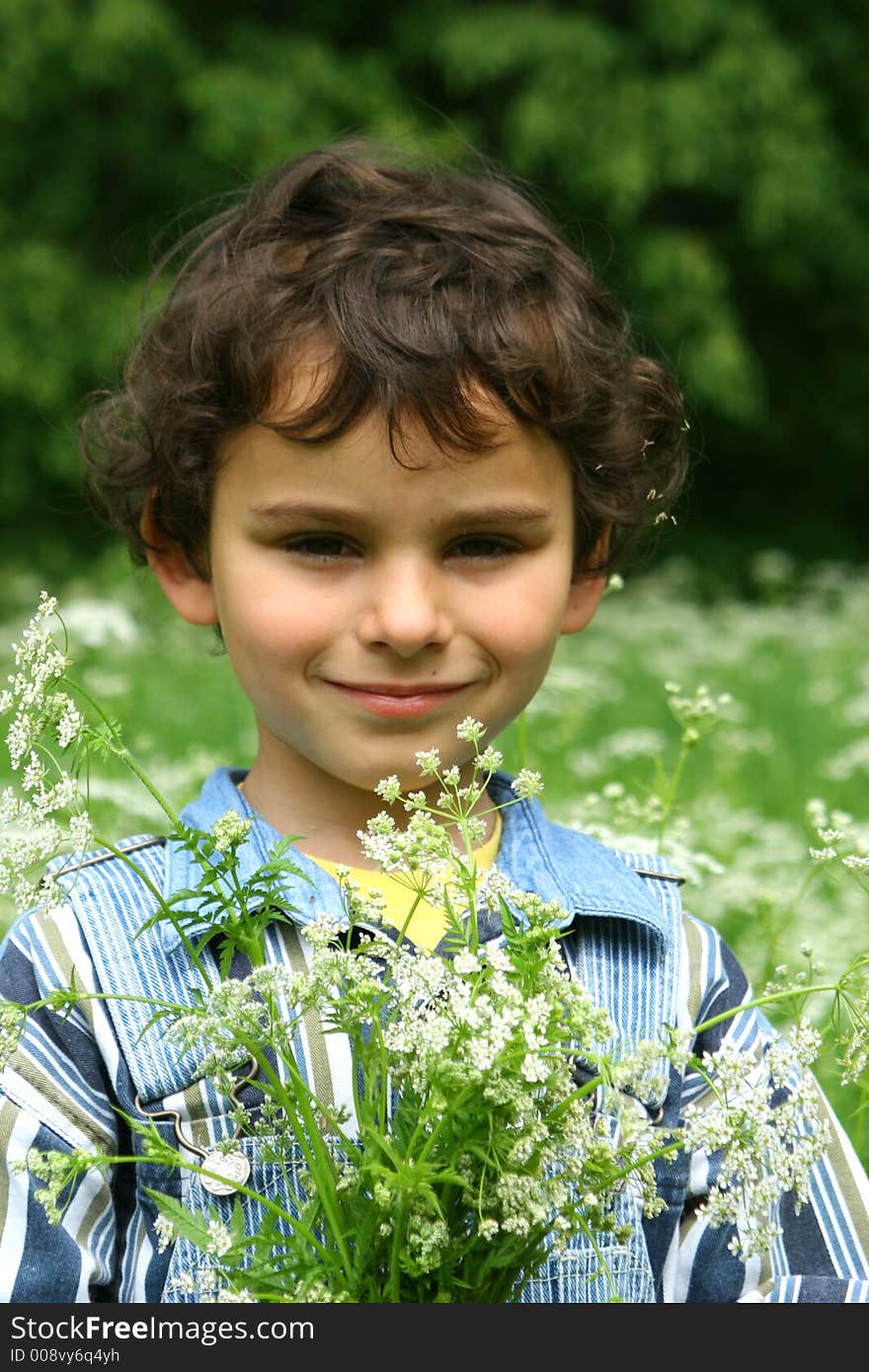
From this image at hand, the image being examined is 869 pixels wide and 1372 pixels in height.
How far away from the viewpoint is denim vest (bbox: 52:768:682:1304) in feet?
6.27

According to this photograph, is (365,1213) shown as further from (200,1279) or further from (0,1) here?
(0,1)

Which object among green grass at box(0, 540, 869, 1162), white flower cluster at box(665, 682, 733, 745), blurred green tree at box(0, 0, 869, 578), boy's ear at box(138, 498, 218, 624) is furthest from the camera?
blurred green tree at box(0, 0, 869, 578)

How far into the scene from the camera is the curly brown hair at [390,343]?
6.95 ft

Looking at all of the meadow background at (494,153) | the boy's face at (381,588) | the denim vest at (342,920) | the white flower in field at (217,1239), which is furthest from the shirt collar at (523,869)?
the meadow background at (494,153)

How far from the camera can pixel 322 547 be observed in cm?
212

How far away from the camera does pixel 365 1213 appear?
152cm

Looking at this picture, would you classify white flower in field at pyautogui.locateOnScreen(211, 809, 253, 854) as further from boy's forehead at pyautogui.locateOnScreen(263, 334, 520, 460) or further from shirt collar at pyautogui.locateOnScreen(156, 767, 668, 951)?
boy's forehead at pyautogui.locateOnScreen(263, 334, 520, 460)

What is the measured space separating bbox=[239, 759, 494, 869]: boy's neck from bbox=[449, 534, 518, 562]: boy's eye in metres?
0.32

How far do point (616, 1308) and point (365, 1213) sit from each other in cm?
30

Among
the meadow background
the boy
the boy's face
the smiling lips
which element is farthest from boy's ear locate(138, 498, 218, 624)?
the meadow background

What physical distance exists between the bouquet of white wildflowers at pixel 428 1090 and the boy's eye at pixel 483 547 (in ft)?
1.93

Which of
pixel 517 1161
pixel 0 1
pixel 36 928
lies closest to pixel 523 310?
pixel 36 928

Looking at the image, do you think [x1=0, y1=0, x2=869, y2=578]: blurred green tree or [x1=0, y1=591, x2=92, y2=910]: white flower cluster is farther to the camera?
[x1=0, y1=0, x2=869, y2=578]: blurred green tree

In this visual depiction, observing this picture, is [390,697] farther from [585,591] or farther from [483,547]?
[585,591]
